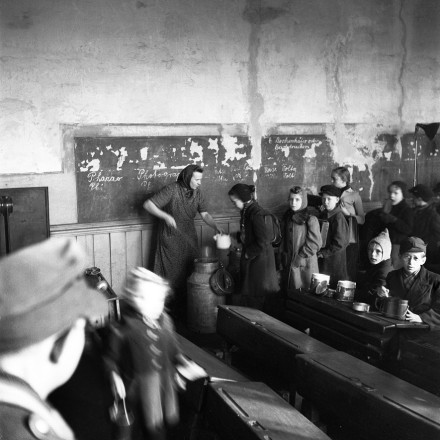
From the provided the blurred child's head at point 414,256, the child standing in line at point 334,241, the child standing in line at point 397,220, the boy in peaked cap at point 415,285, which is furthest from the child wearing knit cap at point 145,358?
the child standing in line at point 397,220

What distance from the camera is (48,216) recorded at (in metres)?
7.04

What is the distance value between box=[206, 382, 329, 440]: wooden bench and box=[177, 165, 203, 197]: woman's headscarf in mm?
3919

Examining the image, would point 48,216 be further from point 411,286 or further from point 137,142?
point 411,286

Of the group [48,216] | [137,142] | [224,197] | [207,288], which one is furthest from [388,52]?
[48,216]

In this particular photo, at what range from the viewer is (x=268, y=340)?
4.67 m

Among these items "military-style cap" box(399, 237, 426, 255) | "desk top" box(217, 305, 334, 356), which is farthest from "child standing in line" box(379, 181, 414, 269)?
"desk top" box(217, 305, 334, 356)

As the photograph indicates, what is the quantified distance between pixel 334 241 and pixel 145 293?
416 cm

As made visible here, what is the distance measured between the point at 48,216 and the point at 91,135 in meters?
1.19

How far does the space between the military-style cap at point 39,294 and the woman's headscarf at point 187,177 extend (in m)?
6.09

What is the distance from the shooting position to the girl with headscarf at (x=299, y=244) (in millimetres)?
6816

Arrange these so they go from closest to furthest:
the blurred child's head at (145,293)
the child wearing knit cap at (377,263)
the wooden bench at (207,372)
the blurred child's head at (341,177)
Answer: the blurred child's head at (145,293) < the wooden bench at (207,372) < the child wearing knit cap at (377,263) < the blurred child's head at (341,177)

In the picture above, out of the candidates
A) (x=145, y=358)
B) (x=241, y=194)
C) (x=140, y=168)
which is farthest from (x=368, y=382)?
(x=140, y=168)

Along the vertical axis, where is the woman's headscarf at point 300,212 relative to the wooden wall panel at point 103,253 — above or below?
above

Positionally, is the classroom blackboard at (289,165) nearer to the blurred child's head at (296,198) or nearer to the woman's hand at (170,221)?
A: the blurred child's head at (296,198)
